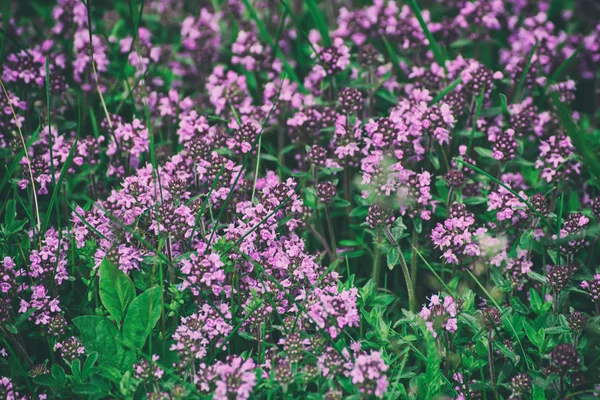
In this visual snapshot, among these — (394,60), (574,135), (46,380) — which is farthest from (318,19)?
(46,380)

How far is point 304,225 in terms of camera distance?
15.0 feet

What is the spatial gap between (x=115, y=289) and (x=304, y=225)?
4.55 ft

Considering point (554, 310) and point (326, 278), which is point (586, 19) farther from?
point (326, 278)

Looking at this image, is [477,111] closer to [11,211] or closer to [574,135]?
[574,135]

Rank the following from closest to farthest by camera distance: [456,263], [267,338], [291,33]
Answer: [267,338] → [456,263] → [291,33]

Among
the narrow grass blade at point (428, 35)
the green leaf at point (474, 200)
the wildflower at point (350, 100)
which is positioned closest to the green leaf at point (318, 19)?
the narrow grass blade at point (428, 35)

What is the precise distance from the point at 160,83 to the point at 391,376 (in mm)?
3361

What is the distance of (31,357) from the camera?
3.97 m

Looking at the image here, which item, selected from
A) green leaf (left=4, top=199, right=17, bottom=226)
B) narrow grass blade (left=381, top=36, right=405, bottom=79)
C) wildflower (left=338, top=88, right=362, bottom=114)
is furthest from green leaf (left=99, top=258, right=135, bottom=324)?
narrow grass blade (left=381, top=36, right=405, bottom=79)

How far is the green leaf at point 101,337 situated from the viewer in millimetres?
3744

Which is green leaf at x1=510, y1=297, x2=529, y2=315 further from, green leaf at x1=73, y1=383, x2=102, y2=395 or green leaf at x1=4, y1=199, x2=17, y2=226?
green leaf at x1=4, y1=199, x2=17, y2=226

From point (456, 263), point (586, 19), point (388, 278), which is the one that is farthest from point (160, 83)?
point (586, 19)

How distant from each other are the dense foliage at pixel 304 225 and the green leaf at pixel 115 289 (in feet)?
0.04

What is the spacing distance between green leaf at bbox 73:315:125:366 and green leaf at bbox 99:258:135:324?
95 millimetres
